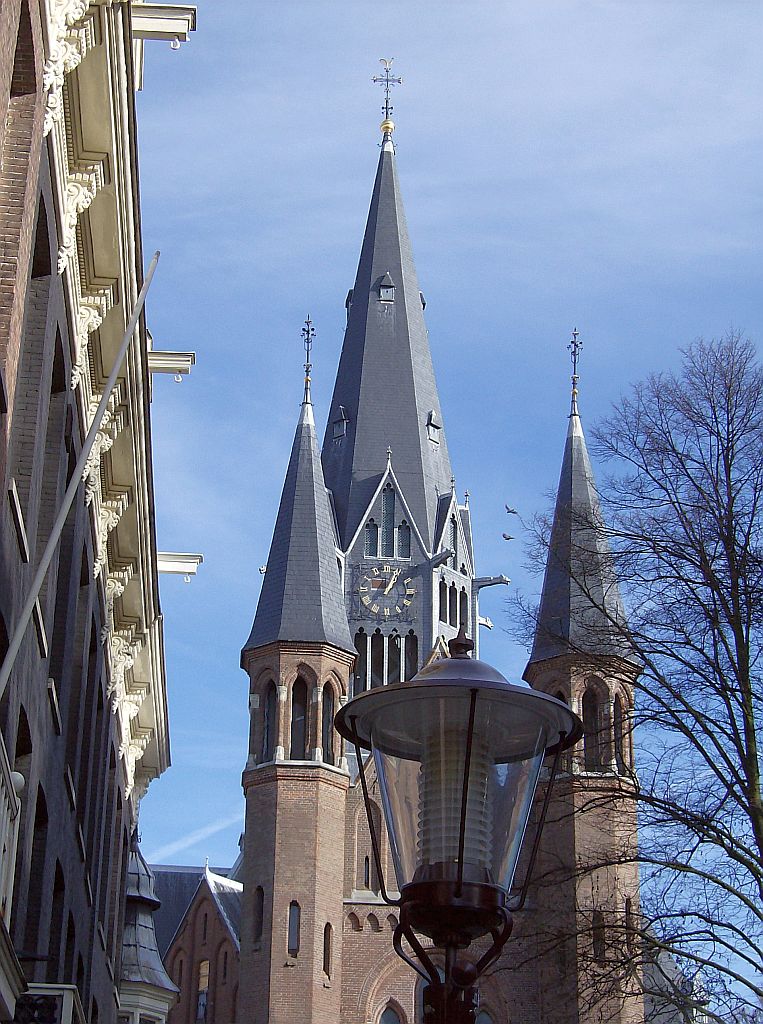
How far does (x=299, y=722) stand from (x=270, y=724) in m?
0.87

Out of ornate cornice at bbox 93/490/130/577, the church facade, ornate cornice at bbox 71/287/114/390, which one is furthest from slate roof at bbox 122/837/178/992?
ornate cornice at bbox 71/287/114/390

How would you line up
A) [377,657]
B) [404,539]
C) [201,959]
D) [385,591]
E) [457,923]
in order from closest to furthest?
[457,923], [377,657], [385,591], [404,539], [201,959]

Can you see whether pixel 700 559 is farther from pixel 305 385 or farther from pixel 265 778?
pixel 305 385

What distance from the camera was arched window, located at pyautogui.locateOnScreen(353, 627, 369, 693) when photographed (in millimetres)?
55188

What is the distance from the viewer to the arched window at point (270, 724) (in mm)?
48625

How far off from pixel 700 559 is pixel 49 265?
31.4ft

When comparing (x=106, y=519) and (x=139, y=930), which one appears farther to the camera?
(x=139, y=930)

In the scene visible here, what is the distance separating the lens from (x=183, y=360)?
22.6m

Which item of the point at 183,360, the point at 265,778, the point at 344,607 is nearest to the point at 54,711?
the point at 183,360

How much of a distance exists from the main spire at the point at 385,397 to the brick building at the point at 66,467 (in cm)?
3448

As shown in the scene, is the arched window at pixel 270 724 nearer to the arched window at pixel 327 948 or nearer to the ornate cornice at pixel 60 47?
the arched window at pixel 327 948

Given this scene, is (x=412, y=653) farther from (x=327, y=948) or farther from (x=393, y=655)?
(x=327, y=948)

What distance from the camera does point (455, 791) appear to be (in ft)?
22.7

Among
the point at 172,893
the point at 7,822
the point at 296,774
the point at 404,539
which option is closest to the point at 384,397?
the point at 404,539
